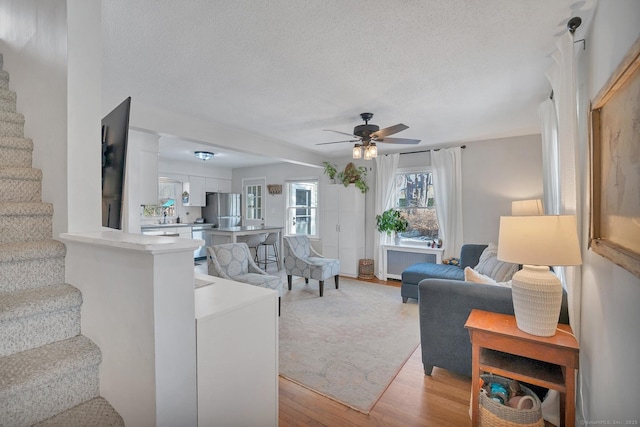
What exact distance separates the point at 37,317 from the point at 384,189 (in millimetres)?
4827

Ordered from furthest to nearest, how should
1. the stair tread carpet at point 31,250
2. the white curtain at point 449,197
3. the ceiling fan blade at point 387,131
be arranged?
the white curtain at point 449,197 < the ceiling fan blade at point 387,131 < the stair tread carpet at point 31,250

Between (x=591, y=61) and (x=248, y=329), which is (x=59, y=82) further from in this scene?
(x=591, y=61)

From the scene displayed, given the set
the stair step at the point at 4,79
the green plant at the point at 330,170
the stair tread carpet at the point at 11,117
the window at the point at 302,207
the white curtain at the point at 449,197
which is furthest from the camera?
the window at the point at 302,207

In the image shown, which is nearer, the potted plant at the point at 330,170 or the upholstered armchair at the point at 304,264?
the upholstered armchair at the point at 304,264

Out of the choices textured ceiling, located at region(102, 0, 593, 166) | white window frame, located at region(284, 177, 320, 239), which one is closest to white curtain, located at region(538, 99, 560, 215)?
textured ceiling, located at region(102, 0, 593, 166)

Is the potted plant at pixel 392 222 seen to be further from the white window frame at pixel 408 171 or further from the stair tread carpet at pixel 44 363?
the stair tread carpet at pixel 44 363

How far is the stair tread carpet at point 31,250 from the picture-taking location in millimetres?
1209

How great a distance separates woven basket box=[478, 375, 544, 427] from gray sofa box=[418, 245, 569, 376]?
0.55 m

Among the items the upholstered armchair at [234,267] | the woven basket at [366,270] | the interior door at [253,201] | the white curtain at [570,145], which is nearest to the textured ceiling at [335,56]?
the white curtain at [570,145]

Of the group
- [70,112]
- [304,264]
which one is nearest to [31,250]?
[70,112]

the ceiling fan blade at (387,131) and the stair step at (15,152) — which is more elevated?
the ceiling fan blade at (387,131)

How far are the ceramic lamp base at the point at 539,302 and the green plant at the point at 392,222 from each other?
3.42 metres

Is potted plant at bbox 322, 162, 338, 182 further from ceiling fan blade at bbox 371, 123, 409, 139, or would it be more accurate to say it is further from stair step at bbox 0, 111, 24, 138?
stair step at bbox 0, 111, 24, 138

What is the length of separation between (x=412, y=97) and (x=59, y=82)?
2.63 meters
